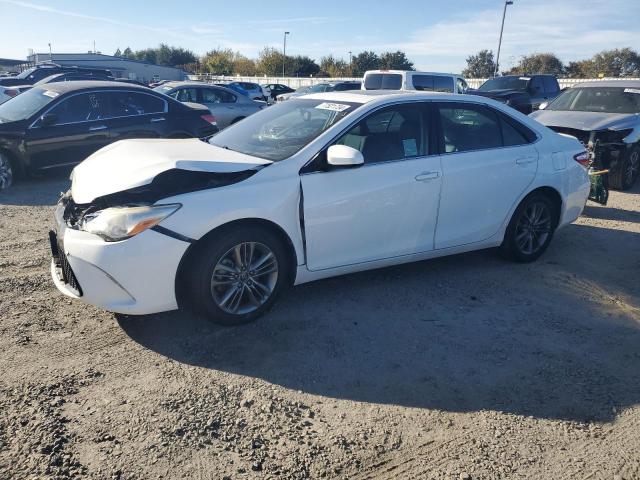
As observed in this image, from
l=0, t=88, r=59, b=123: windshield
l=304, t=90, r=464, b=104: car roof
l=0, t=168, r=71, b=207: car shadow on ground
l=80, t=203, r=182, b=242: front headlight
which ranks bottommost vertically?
l=0, t=168, r=71, b=207: car shadow on ground

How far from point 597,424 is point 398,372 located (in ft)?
3.80

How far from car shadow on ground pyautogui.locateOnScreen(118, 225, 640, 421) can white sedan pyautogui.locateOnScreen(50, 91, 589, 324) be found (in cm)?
30

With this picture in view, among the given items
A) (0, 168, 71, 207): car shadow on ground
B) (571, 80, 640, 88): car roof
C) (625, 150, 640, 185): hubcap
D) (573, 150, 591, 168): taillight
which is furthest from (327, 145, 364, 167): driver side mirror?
(571, 80, 640, 88): car roof

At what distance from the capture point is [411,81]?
14312mm

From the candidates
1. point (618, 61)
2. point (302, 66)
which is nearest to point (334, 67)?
point (302, 66)

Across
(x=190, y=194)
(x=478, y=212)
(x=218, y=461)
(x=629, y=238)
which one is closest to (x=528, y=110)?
(x=629, y=238)

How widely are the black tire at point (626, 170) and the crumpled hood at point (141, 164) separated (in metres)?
7.30

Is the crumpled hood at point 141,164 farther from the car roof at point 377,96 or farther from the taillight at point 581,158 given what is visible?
the taillight at point 581,158

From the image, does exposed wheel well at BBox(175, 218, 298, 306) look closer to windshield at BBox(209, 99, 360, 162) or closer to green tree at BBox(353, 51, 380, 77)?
→ windshield at BBox(209, 99, 360, 162)

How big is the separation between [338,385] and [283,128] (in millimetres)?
2316

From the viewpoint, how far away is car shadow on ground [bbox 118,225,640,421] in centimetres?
332

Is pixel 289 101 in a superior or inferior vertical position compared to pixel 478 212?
superior

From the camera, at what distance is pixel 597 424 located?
3086mm

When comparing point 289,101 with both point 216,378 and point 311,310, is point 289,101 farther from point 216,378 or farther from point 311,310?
point 216,378
